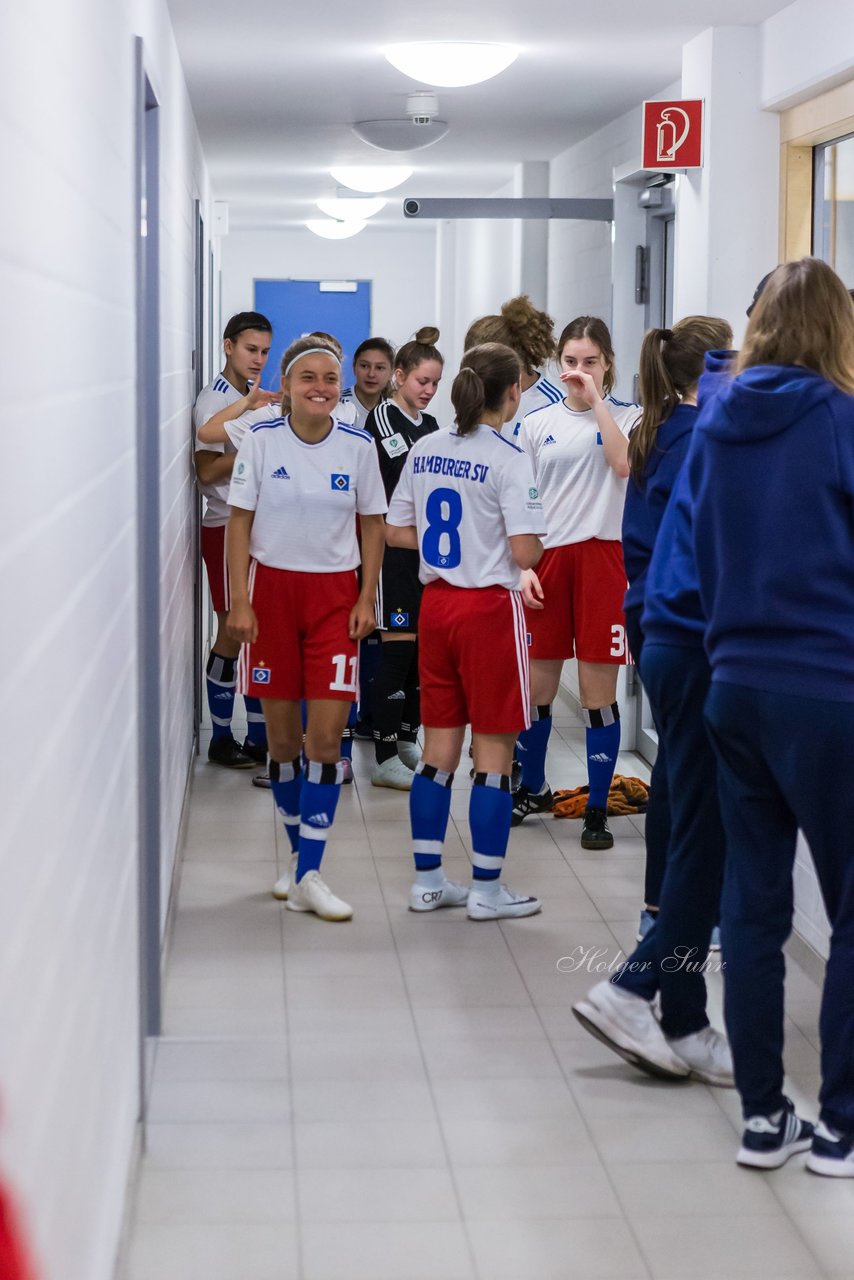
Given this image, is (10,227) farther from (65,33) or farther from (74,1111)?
(74,1111)

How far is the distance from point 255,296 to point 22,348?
51.9 ft

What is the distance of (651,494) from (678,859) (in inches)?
34.1

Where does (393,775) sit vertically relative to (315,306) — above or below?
below

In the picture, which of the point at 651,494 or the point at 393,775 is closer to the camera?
the point at 651,494

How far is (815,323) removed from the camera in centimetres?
256

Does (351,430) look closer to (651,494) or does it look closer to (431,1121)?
(651,494)

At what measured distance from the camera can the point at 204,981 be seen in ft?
12.1

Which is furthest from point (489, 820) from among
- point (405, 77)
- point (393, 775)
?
point (405, 77)

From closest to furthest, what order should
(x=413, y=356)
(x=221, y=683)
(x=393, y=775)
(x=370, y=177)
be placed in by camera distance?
(x=413, y=356)
(x=393, y=775)
(x=221, y=683)
(x=370, y=177)

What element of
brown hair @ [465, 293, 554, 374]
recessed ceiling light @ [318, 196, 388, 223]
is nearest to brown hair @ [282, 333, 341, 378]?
brown hair @ [465, 293, 554, 374]

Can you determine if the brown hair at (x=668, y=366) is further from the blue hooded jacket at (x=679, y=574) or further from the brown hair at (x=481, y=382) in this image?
the brown hair at (x=481, y=382)

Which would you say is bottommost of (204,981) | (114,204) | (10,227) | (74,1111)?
(204,981)

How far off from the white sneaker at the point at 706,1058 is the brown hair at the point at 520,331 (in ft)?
8.45

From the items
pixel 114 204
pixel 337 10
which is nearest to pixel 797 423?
pixel 114 204
